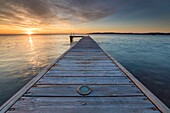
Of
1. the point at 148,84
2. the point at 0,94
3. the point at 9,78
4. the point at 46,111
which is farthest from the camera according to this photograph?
the point at 9,78

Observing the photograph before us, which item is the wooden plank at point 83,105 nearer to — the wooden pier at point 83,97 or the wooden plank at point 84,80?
the wooden pier at point 83,97

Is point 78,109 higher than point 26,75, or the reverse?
point 78,109

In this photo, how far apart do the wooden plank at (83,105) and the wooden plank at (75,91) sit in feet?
0.46

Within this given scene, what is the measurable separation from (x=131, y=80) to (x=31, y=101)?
95.2 inches

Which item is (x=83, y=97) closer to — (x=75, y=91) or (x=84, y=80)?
(x=75, y=91)

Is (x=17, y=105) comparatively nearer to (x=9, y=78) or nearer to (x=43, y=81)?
(x=43, y=81)

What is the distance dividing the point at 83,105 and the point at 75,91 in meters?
0.50

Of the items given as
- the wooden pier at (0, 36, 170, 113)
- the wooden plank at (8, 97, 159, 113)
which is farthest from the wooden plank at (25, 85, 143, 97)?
the wooden plank at (8, 97, 159, 113)

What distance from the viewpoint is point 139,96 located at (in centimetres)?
224

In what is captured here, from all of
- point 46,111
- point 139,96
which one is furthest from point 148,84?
point 46,111

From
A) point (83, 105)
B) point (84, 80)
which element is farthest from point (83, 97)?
point (84, 80)

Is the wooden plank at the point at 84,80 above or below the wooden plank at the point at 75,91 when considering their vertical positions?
above

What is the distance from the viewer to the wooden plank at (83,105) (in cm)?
185

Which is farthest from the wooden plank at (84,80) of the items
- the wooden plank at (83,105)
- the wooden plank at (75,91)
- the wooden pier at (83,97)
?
the wooden plank at (83,105)
